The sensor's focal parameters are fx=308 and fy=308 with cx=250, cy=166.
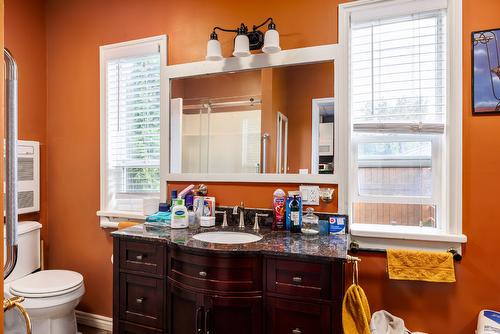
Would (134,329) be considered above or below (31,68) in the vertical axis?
below

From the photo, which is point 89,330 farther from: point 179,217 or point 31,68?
point 31,68

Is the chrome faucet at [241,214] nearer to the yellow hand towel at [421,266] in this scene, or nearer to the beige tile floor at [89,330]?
the yellow hand towel at [421,266]

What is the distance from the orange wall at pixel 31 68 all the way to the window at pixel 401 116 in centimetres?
246

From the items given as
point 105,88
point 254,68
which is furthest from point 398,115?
point 105,88

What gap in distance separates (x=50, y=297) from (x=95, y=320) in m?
0.69

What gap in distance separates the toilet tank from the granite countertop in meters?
1.10

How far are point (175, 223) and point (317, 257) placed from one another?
0.93 metres

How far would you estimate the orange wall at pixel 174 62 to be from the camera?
5.39 feet

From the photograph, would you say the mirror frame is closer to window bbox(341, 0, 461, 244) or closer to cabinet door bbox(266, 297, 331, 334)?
window bbox(341, 0, 461, 244)

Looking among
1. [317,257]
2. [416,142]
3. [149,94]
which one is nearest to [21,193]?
[149,94]

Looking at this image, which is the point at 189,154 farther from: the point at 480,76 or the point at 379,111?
the point at 480,76

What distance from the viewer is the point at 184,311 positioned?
5.10 feet

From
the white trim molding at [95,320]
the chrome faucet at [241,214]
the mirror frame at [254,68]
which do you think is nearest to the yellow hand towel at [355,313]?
the mirror frame at [254,68]

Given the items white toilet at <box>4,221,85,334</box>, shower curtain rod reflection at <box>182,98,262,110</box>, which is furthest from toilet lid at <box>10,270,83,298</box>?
shower curtain rod reflection at <box>182,98,262,110</box>
